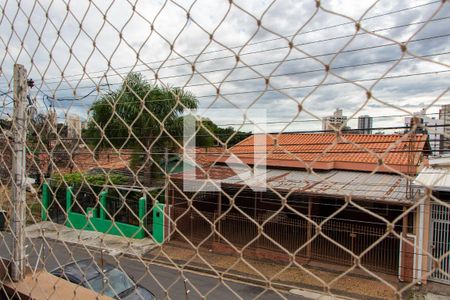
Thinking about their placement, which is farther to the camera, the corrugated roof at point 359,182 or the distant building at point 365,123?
the corrugated roof at point 359,182

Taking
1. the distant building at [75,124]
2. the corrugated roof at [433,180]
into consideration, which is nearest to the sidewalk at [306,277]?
the corrugated roof at [433,180]

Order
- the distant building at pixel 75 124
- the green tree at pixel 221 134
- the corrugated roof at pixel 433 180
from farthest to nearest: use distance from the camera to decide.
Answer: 1. the distant building at pixel 75 124
2. the green tree at pixel 221 134
3. the corrugated roof at pixel 433 180

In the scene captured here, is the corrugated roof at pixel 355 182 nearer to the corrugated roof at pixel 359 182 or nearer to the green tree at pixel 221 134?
the corrugated roof at pixel 359 182

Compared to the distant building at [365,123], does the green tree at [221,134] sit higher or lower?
lower

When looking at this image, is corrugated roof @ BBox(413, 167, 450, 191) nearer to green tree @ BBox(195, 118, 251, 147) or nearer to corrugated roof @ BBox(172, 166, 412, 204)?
green tree @ BBox(195, 118, 251, 147)

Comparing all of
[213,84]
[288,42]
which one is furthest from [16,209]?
[288,42]

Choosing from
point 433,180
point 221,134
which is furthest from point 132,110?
point 433,180

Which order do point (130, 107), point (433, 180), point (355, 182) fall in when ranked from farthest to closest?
point (355, 182), point (130, 107), point (433, 180)

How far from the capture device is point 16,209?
1.16m

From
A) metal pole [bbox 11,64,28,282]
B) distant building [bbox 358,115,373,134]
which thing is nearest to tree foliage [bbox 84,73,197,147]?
metal pole [bbox 11,64,28,282]

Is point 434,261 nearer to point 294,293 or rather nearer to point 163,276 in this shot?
point 294,293

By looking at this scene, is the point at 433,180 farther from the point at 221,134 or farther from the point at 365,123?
the point at 221,134

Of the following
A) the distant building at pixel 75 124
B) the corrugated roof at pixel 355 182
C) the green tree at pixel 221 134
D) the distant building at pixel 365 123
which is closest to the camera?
the green tree at pixel 221 134

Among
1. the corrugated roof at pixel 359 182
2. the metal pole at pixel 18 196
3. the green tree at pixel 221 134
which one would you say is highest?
the green tree at pixel 221 134
